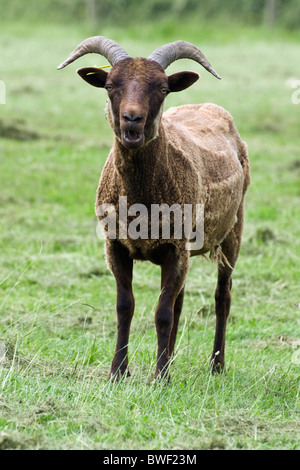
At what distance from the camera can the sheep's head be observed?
16.6ft

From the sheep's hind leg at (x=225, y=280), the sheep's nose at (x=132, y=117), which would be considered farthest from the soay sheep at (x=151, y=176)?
the sheep's hind leg at (x=225, y=280)

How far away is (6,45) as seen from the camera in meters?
27.9

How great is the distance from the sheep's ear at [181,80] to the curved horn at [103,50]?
378 millimetres

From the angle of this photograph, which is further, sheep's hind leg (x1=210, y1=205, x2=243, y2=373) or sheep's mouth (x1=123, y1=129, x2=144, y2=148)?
sheep's hind leg (x1=210, y1=205, x2=243, y2=373)

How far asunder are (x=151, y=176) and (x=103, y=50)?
3.24 feet

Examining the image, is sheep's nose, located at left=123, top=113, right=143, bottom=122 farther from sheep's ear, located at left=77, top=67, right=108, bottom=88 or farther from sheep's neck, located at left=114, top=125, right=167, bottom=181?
sheep's ear, located at left=77, top=67, right=108, bottom=88

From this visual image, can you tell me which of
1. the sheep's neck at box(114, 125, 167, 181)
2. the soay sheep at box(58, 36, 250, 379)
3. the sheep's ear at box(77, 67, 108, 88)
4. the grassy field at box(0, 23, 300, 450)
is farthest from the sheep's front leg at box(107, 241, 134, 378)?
the sheep's ear at box(77, 67, 108, 88)

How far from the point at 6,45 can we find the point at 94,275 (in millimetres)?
20910

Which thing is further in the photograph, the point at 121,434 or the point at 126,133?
the point at 126,133

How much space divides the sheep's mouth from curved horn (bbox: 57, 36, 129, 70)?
2.11ft
